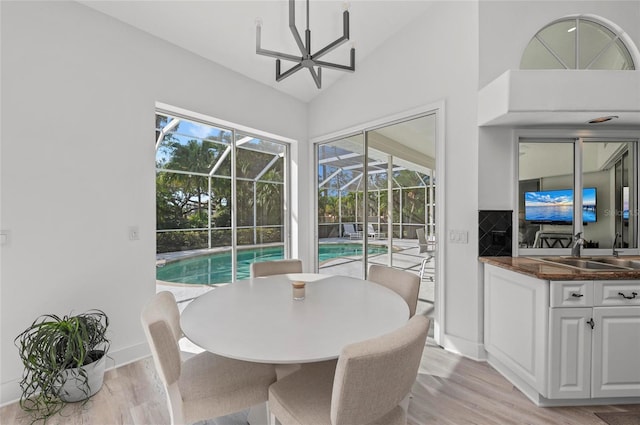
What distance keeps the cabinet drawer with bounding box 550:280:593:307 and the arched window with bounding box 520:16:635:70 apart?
1849 mm

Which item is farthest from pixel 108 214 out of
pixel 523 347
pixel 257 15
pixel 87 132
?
pixel 523 347

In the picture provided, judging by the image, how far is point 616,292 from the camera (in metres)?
1.83

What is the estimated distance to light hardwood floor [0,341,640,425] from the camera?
5.83 feet

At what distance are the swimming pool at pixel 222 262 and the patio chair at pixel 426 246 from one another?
1.64 feet

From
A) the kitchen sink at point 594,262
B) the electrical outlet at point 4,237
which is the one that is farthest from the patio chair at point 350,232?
the electrical outlet at point 4,237

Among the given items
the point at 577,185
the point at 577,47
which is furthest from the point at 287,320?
the point at 577,47

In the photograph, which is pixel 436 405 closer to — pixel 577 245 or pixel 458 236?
pixel 458 236

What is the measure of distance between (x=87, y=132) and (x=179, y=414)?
2.20 meters

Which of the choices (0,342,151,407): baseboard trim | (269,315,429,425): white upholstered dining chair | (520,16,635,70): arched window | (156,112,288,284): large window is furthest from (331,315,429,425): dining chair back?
(156,112,288,284): large window

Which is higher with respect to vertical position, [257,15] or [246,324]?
[257,15]

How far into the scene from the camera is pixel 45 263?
2.07 metres

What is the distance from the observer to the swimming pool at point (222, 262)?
378cm

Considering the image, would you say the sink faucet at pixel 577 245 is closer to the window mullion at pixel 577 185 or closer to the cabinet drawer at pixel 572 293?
the window mullion at pixel 577 185

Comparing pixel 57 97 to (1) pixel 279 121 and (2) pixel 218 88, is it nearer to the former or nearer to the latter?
(2) pixel 218 88
